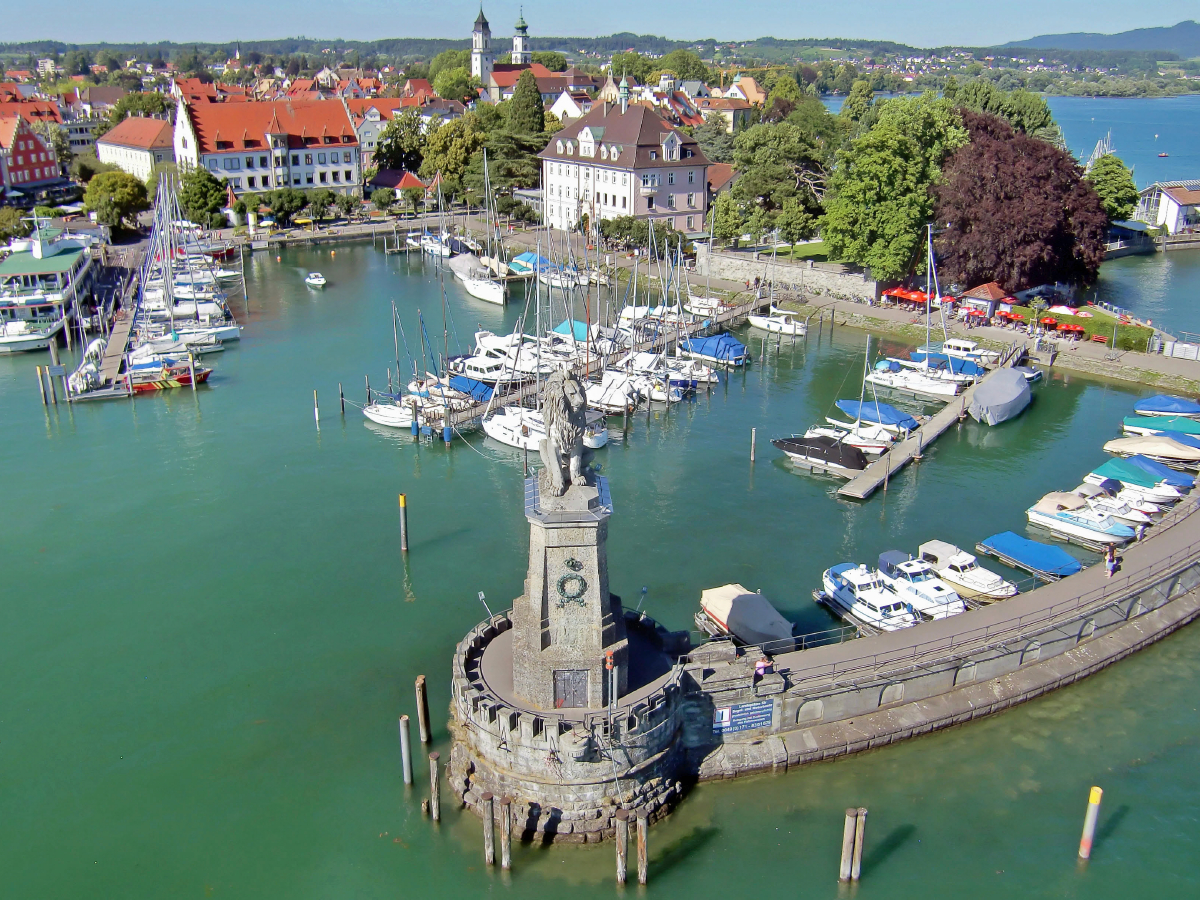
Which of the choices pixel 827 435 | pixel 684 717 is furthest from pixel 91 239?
pixel 684 717

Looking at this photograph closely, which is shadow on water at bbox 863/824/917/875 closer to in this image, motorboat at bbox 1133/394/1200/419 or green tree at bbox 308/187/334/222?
motorboat at bbox 1133/394/1200/419

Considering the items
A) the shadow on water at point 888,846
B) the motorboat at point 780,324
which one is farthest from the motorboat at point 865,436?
the shadow on water at point 888,846

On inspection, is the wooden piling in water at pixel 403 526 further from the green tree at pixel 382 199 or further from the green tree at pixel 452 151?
the green tree at pixel 382 199

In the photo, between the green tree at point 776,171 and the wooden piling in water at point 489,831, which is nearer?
the wooden piling in water at point 489,831

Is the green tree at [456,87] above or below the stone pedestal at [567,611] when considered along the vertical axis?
above

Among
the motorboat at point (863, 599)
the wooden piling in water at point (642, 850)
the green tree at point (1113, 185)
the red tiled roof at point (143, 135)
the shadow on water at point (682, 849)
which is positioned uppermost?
the red tiled roof at point (143, 135)

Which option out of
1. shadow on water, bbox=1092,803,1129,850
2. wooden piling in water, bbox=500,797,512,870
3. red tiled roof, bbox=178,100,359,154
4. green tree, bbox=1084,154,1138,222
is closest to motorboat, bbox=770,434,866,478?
shadow on water, bbox=1092,803,1129,850

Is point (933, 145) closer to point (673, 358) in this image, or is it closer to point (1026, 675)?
point (673, 358)
